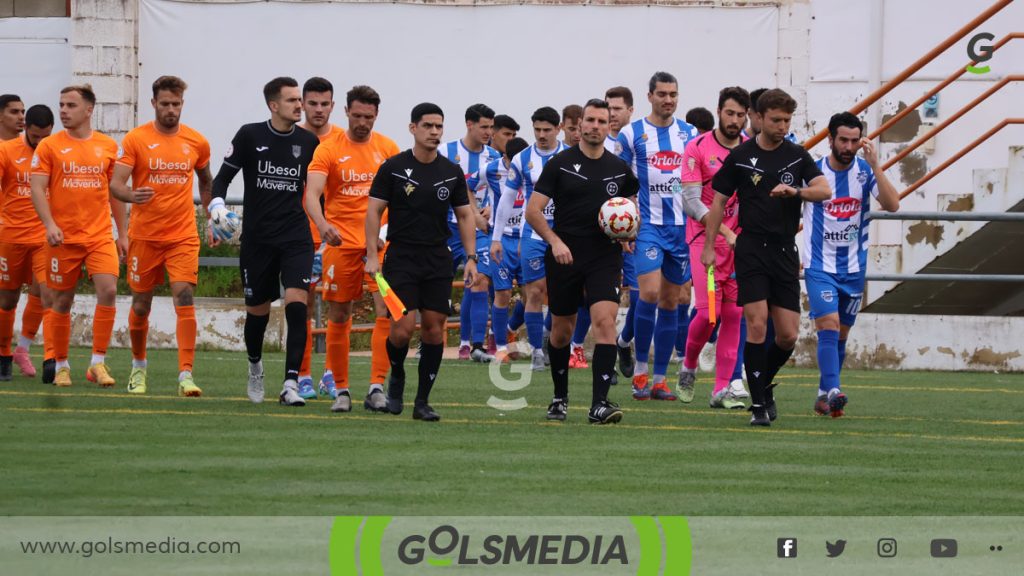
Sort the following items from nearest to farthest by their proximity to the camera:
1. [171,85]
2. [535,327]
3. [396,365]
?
1. [396,365]
2. [171,85]
3. [535,327]

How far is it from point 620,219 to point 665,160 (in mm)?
3109

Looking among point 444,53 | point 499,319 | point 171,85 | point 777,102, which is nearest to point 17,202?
point 171,85

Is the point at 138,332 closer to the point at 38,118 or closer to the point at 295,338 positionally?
the point at 295,338

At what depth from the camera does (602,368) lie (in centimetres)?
1111

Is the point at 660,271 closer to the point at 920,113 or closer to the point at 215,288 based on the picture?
the point at 215,288

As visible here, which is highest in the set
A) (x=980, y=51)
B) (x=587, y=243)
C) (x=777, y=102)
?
(x=980, y=51)

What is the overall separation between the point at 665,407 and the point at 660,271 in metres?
1.27

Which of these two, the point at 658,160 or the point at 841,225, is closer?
the point at 841,225

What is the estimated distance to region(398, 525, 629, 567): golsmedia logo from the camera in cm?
638

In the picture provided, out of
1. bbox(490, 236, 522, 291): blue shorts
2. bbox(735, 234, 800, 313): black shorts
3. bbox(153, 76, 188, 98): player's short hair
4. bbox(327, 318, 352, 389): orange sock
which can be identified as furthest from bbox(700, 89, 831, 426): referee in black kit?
bbox(490, 236, 522, 291): blue shorts

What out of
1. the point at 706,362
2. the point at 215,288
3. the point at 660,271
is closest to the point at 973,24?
the point at 706,362

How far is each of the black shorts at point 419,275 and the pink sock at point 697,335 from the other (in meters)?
2.83

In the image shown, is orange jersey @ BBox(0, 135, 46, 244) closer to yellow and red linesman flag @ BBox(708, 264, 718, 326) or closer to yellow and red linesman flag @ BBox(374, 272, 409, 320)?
yellow and red linesman flag @ BBox(374, 272, 409, 320)

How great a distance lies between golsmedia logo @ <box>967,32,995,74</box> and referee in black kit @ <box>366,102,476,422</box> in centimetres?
1203
